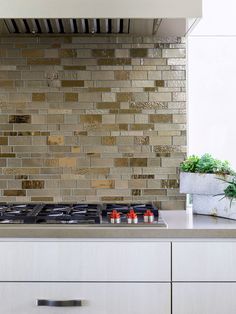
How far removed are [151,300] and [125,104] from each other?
1150mm

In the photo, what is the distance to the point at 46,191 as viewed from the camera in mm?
3033

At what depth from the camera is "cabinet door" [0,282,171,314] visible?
2.35m

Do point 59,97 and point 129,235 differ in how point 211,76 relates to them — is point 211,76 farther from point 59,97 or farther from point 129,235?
point 129,235

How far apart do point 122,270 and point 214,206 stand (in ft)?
2.11

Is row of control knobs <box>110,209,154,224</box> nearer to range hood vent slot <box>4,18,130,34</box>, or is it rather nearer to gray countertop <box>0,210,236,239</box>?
gray countertop <box>0,210,236,239</box>

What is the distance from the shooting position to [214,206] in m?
2.71

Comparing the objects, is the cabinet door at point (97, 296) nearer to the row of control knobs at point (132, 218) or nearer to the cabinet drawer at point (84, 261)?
the cabinet drawer at point (84, 261)

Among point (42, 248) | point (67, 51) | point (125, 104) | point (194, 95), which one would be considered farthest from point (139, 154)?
point (42, 248)

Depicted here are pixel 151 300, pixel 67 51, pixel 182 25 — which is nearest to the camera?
pixel 151 300

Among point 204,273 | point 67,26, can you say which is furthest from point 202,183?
point 67,26

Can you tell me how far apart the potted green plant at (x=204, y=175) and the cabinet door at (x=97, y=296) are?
609 millimetres

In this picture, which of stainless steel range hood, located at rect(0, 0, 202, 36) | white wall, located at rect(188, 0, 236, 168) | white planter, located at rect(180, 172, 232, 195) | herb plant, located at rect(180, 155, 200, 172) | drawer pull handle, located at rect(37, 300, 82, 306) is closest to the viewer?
drawer pull handle, located at rect(37, 300, 82, 306)

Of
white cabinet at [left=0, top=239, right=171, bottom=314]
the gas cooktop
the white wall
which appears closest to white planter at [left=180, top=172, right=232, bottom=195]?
the gas cooktop

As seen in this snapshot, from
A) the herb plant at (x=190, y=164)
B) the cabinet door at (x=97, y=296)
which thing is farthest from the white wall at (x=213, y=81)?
the cabinet door at (x=97, y=296)
